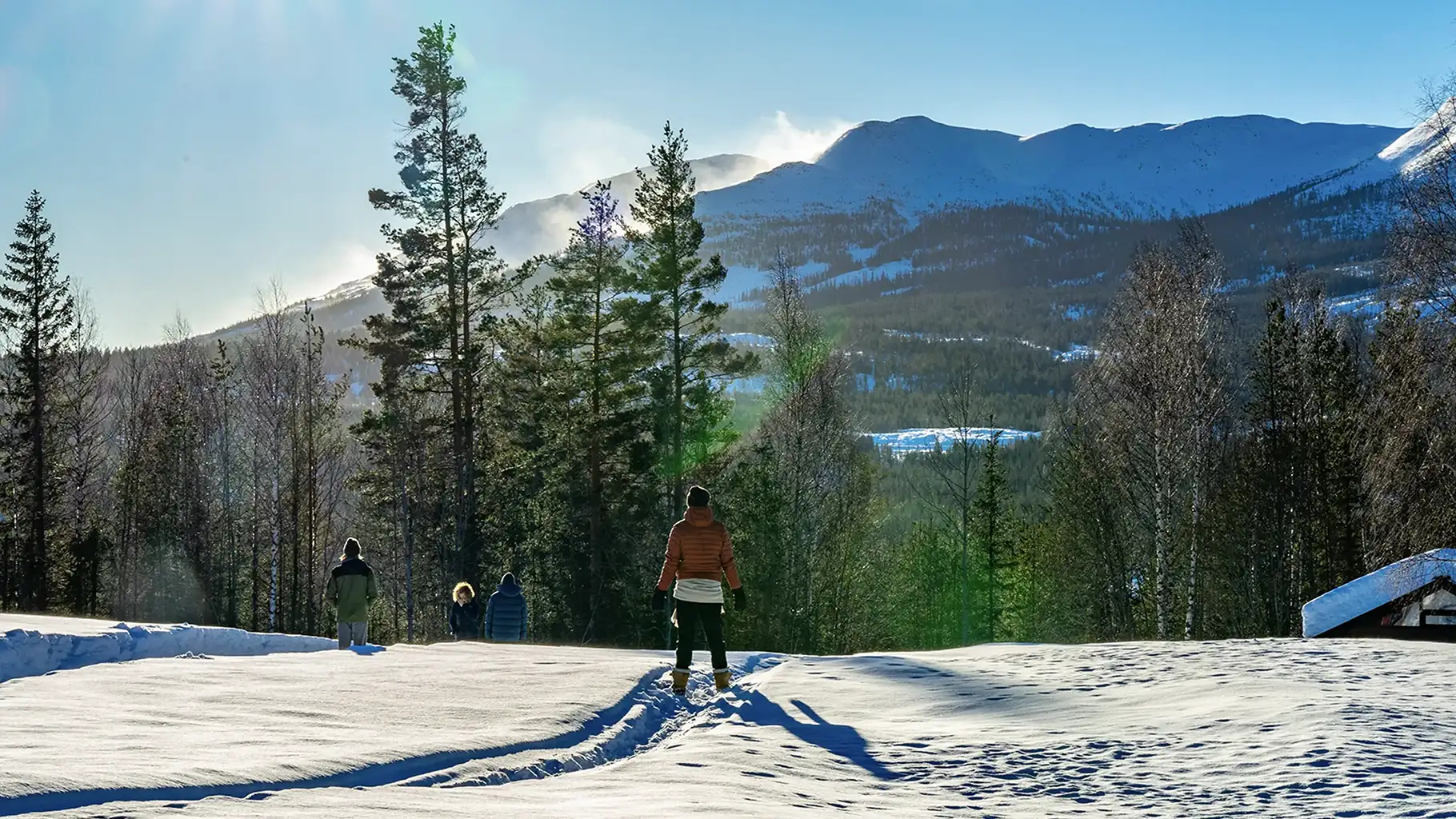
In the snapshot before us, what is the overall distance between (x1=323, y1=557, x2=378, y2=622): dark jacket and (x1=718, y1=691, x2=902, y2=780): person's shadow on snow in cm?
888

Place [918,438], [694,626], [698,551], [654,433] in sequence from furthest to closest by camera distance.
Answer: [918,438]
[654,433]
[694,626]
[698,551]

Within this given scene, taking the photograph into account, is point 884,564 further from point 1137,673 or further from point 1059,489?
point 1137,673

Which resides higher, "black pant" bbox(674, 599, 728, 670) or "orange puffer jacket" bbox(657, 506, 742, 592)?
"orange puffer jacket" bbox(657, 506, 742, 592)

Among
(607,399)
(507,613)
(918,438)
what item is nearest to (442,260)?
(607,399)

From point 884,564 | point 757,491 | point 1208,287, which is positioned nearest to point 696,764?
point 1208,287

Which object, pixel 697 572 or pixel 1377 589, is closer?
pixel 697 572

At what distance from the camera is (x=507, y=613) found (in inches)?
744

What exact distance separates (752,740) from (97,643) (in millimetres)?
9976

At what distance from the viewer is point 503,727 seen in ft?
26.9

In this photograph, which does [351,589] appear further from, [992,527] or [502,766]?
[992,527]

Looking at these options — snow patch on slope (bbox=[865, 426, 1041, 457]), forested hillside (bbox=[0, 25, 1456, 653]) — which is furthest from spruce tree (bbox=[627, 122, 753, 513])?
snow patch on slope (bbox=[865, 426, 1041, 457])

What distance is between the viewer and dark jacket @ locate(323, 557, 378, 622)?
1750 centimetres

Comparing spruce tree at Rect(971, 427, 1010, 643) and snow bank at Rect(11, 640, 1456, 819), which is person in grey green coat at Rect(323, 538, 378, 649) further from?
spruce tree at Rect(971, 427, 1010, 643)

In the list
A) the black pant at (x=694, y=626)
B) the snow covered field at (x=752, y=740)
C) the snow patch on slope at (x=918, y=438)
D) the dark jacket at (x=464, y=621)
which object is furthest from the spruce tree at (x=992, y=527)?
the snow patch on slope at (x=918, y=438)
